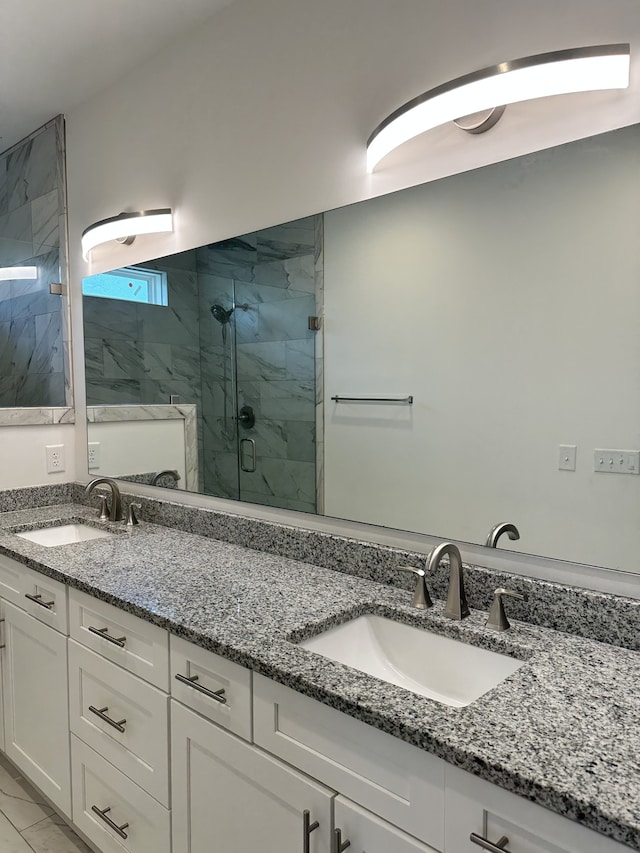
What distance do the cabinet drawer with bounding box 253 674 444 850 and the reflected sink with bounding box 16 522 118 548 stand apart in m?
1.36

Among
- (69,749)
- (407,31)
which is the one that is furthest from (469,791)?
(407,31)

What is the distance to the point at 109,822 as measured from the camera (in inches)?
64.2

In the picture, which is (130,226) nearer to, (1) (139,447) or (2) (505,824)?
(1) (139,447)

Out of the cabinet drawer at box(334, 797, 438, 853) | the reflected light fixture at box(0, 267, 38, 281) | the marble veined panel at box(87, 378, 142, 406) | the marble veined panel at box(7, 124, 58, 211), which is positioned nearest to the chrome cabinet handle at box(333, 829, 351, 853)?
the cabinet drawer at box(334, 797, 438, 853)

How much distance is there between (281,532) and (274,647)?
67 centimetres

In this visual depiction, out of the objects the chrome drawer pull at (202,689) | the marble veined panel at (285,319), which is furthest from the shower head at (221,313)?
the chrome drawer pull at (202,689)

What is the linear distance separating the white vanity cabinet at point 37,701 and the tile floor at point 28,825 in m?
0.12

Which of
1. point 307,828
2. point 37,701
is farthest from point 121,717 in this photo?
point 307,828

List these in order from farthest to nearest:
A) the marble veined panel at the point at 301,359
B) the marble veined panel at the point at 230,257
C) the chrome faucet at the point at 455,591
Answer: the marble veined panel at the point at 230,257
the marble veined panel at the point at 301,359
the chrome faucet at the point at 455,591

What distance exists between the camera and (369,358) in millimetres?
1634

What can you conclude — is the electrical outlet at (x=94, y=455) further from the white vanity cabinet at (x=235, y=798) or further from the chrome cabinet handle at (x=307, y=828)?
the chrome cabinet handle at (x=307, y=828)

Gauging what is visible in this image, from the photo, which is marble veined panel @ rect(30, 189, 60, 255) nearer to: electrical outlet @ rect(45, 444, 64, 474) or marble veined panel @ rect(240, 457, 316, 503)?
electrical outlet @ rect(45, 444, 64, 474)

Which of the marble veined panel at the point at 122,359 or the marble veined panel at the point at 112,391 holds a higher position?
the marble veined panel at the point at 122,359

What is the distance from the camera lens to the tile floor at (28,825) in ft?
6.10
